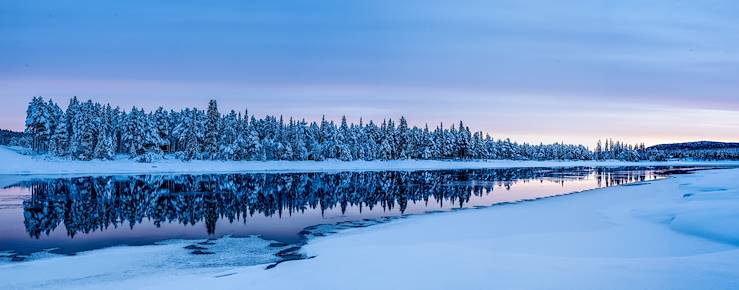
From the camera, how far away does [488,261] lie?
1072cm

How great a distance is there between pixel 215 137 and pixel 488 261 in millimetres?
80864

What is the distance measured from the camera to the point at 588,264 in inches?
390

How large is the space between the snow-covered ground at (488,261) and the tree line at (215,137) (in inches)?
2686

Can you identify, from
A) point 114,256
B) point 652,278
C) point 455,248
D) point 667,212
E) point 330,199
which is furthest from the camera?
point 330,199

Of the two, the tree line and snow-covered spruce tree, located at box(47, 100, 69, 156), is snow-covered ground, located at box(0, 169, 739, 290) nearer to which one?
the tree line

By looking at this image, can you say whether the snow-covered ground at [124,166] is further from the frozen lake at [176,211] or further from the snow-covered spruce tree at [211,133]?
the frozen lake at [176,211]

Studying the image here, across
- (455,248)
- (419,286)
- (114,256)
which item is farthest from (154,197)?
(419,286)

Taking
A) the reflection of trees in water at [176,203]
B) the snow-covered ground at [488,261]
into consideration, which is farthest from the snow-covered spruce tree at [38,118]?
the snow-covered ground at [488,261]

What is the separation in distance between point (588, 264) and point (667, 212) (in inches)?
401

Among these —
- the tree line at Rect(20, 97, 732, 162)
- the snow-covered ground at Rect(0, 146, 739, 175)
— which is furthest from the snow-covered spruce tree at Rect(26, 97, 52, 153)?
the snow-covered ground at Rect(0, 146, 739, 175)

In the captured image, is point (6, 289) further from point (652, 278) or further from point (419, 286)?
point (652, 278)

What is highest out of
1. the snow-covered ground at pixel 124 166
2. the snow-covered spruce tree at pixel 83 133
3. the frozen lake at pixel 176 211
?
the snow-covered spruce tree at pixel 83 133

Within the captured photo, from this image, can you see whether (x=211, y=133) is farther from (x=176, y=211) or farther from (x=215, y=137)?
(x=176, y=211)

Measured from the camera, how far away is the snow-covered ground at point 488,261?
8.86 meters
